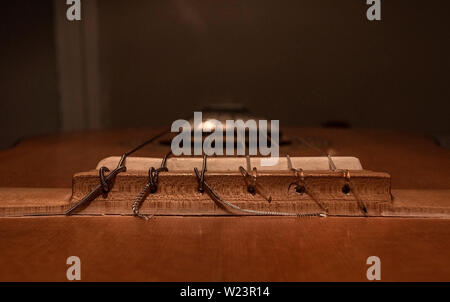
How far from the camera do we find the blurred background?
1.95 m

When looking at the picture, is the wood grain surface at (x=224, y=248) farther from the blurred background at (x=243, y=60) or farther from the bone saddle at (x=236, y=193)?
the blurred background at (x=243, y=60)

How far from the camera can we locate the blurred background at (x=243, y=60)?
1945mm

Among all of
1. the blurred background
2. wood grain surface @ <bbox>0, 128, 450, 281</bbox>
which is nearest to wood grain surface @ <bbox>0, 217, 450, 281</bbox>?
wood grain surface @ <bbox>0, 128, 450, 281</bbox>

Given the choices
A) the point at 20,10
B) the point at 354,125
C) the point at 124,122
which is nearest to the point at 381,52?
the point at 354,125

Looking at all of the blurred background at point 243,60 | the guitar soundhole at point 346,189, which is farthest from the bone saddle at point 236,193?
the blurred background at point 243,60

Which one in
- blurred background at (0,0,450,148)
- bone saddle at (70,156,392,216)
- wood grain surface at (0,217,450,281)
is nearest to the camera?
wood grain surface at (0,217,450,281)

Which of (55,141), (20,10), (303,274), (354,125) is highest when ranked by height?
(20,10)

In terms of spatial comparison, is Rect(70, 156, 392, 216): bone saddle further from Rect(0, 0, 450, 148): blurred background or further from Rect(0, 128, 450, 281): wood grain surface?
Rect(0, 0, 450, 148): blurred background

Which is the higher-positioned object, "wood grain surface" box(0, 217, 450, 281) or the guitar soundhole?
the guitar soundhole

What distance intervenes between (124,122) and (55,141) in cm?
96

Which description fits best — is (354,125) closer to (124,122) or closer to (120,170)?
(124,122)

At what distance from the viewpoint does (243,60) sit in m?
1.98

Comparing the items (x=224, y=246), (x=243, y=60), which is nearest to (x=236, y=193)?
(x=224, y=246)

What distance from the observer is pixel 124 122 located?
202 cm
